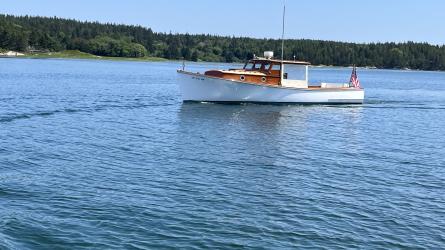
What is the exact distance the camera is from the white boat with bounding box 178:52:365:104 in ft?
175

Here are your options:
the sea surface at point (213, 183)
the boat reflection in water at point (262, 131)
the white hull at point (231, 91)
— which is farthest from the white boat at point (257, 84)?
the sea surface at point (213, 183)

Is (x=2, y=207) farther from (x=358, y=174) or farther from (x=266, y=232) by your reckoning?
(x=358, y=174)

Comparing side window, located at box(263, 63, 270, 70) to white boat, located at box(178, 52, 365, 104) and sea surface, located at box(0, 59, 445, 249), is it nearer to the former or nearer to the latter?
white boat, located at box(178, 52, 365, 104)

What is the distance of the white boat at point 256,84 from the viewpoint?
175 feet

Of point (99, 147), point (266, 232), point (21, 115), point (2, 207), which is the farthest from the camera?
point (21, 115)

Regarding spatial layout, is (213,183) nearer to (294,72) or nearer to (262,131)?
(262,131)

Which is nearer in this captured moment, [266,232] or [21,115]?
[266,232]

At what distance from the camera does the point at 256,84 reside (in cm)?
5406

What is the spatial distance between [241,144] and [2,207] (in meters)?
16.6

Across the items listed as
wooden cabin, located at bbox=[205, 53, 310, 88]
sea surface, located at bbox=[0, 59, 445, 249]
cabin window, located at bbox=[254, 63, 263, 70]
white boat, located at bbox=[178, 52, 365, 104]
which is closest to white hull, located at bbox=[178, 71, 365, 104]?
white boat, located at bbox=[178, 52, 365, 104]

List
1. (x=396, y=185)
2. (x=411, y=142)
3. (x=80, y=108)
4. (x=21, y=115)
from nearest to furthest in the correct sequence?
(x=396, y=185) → (x=411, y=142) → (x=21, y=115) → (x=80, y=108)

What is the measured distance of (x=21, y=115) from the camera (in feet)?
132

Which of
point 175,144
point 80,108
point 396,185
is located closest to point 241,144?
point 175,144

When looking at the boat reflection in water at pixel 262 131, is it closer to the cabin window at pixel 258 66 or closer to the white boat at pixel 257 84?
the white boat at pixel 257 84
